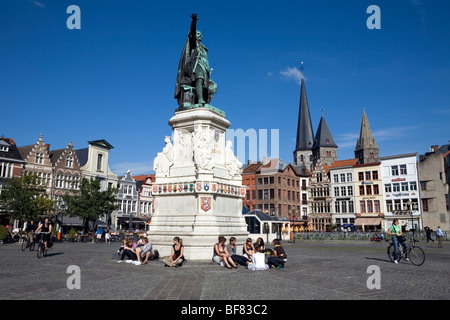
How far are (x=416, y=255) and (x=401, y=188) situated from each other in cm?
5344

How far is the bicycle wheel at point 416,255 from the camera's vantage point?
1244 cm

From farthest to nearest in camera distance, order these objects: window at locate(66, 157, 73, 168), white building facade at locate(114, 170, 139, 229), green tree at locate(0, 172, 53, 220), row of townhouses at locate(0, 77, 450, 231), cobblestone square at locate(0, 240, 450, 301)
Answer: white building facade at locate(114, 170, 139, 229) < window at locate(66, 157, 73, 168) < row of townhouses at locate(0, 77, 450, 231) < green tree at locate(0, 172, 53, 220) < cobblestone square at locate(0, 240, 450, 301)

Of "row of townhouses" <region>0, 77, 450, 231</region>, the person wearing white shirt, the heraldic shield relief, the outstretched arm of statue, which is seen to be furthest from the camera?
"row of townhouses" <region>0, 77, 450, 231</region>

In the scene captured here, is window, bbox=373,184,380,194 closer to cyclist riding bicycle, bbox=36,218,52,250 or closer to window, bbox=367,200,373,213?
window, bbox=367,200,373,213

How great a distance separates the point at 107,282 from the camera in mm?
8391

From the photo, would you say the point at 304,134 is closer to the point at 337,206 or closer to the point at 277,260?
the point at 337,206

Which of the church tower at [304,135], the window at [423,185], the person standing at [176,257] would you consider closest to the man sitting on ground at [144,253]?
the person standing at [176,257]

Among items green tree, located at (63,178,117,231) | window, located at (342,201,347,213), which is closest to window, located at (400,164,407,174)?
window, located at (342,201,347,213)

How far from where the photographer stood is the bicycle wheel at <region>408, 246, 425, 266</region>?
12438mm

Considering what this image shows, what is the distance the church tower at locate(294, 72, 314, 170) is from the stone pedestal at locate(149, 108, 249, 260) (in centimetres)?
12748

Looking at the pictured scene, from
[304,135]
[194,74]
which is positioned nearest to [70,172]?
[194,74]

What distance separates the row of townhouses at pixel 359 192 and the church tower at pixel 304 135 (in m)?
61.9
